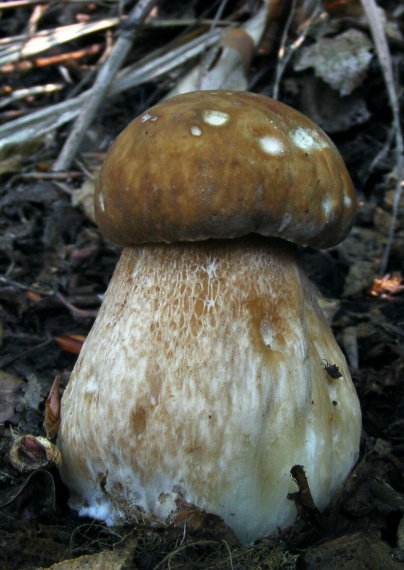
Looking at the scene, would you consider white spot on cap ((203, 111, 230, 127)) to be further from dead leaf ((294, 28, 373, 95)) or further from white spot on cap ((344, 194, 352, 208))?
dead leaf ((294, 28, 373, 95))

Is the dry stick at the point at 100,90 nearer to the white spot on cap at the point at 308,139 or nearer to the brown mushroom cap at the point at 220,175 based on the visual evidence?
the brown mushroom cap at the point at 220,175

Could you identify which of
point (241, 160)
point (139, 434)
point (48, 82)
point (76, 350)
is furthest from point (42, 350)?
point (48, 82)

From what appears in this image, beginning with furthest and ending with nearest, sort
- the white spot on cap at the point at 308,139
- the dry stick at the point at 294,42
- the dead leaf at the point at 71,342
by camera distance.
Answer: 1. the dry stick at the point at 294,42
2. the dead leaf at the point at 71,342
3. the white spot on cap at the point at 308,139

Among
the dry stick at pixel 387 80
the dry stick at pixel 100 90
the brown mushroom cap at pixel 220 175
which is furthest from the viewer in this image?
the dry stick at pixel 100 90

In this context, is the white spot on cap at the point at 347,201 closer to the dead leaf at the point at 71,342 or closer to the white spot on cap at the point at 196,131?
the white spot on cap at the point at 196,131

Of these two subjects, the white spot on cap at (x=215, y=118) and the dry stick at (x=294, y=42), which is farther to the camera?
the dry stick at (x=294, y=42)

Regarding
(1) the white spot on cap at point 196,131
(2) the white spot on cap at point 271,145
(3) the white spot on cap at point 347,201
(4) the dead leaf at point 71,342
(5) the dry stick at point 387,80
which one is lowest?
(4) the dead leaf at point 71,342

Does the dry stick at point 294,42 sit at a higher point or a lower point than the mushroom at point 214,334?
higher

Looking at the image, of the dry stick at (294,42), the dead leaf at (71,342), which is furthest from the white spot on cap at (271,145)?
the dry stick at (294,42)

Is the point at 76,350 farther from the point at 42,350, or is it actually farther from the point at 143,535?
the point at 143,535
